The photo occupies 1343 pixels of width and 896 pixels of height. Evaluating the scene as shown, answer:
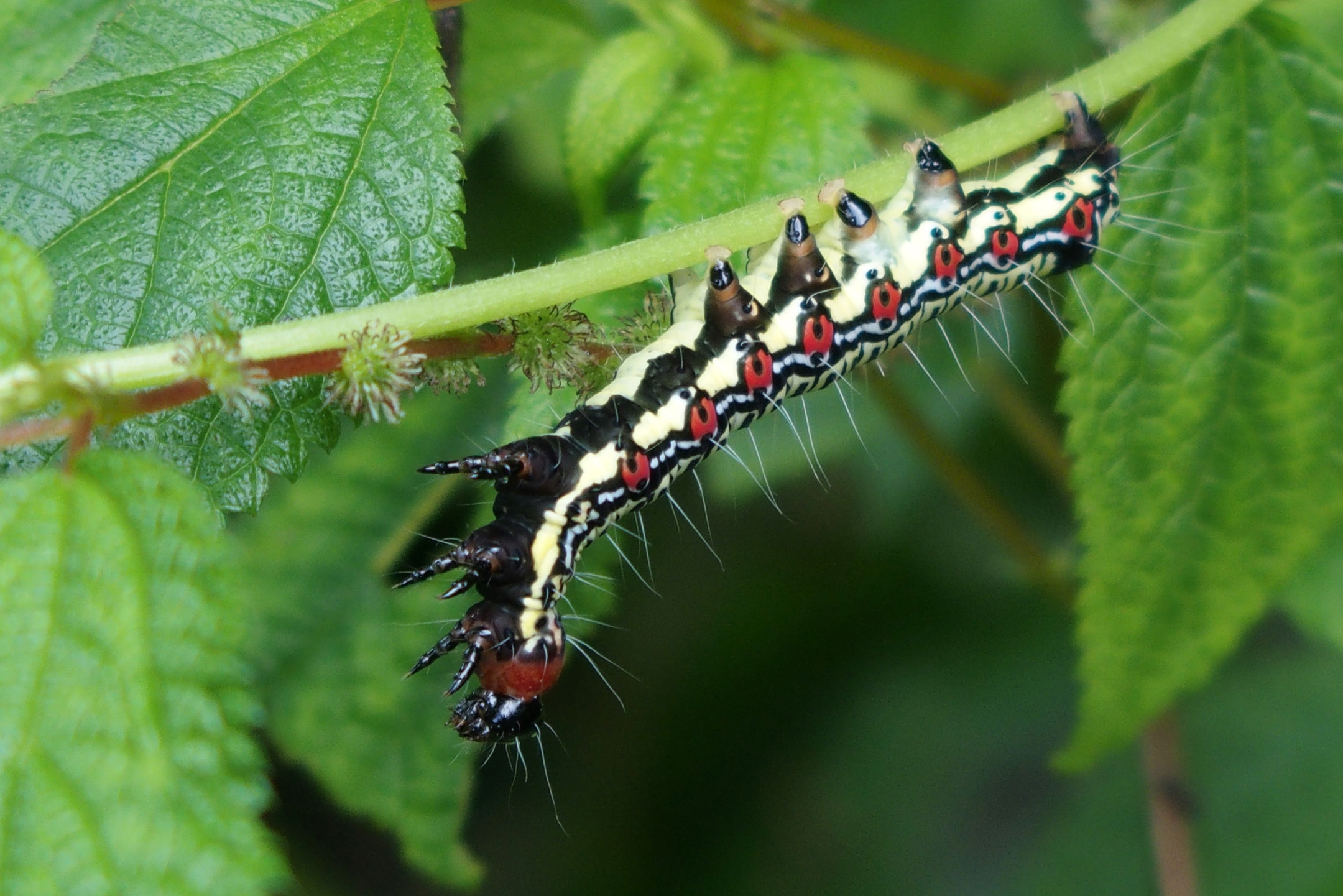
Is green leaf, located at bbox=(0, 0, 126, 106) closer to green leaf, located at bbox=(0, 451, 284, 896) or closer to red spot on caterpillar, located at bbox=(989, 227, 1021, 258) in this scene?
Answer: green leaf, located at bbox=(0, 451, 284, 896)

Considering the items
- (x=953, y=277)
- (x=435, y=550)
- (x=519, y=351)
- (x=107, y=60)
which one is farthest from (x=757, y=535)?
(x=107, y=60)

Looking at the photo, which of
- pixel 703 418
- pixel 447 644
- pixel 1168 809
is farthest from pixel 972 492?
pixel 447 644

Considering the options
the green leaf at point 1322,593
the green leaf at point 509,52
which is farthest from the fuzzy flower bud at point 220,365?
the green leaf at point 1322,593

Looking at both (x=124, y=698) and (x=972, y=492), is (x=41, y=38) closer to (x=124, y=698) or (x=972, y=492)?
(x=124, y=698)

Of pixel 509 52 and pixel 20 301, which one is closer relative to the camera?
pixel 20 301

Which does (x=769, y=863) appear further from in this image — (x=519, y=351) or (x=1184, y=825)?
(x=519, y=351)

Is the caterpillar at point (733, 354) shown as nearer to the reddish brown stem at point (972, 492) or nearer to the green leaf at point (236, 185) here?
the green leaf at point (236, 185)

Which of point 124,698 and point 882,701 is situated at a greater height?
point 124,698
